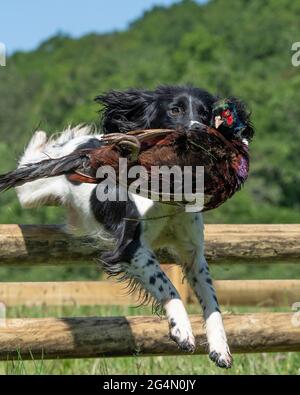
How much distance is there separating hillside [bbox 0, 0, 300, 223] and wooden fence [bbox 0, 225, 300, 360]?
1866 centimetres

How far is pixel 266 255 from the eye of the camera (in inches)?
215

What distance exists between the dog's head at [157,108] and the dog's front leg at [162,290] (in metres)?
0.69

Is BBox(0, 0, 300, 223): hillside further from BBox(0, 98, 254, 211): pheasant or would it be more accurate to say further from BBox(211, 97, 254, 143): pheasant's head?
BBox(0, 98, 254, 211): pheasant

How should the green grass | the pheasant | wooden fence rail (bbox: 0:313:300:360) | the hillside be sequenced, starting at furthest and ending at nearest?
the hillside, the green grass, wooden fence rail (bbox: 0:313:300:360), the pheasant

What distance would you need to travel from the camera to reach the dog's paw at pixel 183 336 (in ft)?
14.9

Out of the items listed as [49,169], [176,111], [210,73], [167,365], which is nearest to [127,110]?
[176,111]

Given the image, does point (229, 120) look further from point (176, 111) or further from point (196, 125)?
point (176, 111)

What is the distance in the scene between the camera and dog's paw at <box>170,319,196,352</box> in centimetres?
454

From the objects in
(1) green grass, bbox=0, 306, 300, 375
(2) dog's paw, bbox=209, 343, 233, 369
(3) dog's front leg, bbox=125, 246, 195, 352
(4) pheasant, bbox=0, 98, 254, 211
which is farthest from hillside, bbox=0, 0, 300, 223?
(4) pheasant, bbox=0, 98, 254, 211

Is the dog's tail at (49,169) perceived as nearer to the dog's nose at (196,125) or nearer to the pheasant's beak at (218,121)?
the dog's nose at (196,125)

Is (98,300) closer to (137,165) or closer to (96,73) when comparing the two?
(137,165)

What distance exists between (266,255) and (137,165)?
1397mm

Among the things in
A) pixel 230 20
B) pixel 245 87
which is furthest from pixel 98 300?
pixel 230 20

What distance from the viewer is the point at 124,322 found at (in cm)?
498
